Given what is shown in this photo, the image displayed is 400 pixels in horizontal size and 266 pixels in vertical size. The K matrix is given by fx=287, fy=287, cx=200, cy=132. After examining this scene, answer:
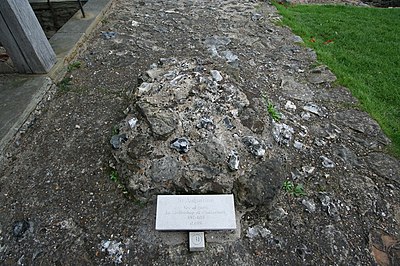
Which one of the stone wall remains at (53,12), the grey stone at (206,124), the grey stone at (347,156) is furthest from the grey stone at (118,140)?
the stone wall remains at (53,12)

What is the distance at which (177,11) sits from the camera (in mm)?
4398

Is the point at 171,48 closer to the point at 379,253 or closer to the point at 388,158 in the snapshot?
the point at 388,158

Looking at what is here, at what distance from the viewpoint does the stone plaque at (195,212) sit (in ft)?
5.18

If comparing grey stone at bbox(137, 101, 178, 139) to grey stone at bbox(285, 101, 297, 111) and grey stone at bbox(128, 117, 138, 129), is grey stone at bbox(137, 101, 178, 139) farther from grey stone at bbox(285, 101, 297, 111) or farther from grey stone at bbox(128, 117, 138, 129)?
grey stone at bbox(285, 101, 297, 111)

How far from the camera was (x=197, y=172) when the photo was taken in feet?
5.86

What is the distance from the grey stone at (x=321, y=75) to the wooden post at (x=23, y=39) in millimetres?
2630

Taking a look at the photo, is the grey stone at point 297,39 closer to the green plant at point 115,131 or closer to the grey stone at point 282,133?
the grey stone at point 282,133

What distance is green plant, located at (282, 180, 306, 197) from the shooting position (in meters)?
1.88

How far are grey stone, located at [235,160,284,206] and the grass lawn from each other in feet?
3.52

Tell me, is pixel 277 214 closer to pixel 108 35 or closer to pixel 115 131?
pixel 115 131

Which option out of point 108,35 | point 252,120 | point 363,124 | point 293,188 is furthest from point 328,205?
point 108,35

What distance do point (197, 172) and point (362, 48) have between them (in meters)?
3.24

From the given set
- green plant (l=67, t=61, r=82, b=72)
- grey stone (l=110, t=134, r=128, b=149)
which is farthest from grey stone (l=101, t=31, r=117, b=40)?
grey stone (l=110, t=134, r=128, b=149)

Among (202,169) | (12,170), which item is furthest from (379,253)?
(12,170)
